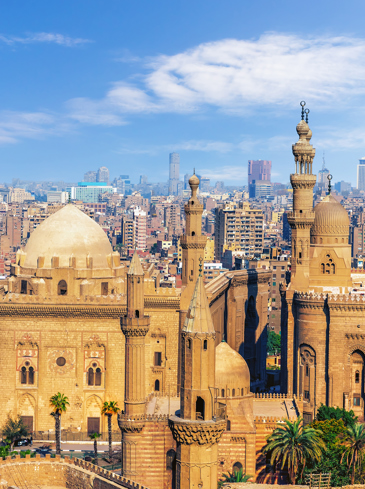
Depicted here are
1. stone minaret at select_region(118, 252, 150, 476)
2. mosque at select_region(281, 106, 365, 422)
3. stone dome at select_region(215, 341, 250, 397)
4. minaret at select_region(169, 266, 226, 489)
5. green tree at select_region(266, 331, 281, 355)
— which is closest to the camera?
minaret at select_region(169, 266, 226, 489)

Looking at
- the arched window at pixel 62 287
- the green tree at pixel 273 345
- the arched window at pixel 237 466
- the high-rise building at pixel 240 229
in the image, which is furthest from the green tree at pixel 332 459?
the high-rise building at pixel 240 229

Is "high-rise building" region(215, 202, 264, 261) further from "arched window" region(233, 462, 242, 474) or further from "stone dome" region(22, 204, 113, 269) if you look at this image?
"arched window" region(233, 462, 242, 474)

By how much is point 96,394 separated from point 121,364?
2.26m

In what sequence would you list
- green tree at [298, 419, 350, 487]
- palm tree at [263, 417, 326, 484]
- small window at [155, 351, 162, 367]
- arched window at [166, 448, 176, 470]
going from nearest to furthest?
palm tree at [263, 417, 326, 484] < green tree at [298, 419, 350, 487] < arched window at [166, 448, 176, 470] < small window at [155, 351, 162, 367]

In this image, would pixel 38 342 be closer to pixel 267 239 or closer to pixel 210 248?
pixel 210 248

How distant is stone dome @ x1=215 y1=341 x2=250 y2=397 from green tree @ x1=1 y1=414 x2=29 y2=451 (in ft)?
48.3

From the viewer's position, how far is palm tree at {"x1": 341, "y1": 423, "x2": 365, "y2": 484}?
35537 mm

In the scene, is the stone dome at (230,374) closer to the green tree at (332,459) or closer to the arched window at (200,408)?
the green tree at (332,459)

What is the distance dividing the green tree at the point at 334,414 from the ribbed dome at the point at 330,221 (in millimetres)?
10721

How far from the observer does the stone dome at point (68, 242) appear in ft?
168

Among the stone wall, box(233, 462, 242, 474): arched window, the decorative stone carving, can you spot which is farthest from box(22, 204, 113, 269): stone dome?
the decorative stone carving

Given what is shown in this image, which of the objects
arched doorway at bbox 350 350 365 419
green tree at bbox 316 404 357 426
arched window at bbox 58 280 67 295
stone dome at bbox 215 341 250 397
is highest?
arched window at bbox 58 280 67 295

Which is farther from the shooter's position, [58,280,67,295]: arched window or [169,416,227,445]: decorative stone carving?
[58,280,67,295]: arched window

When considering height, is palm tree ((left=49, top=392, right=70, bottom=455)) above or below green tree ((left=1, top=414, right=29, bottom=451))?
above
